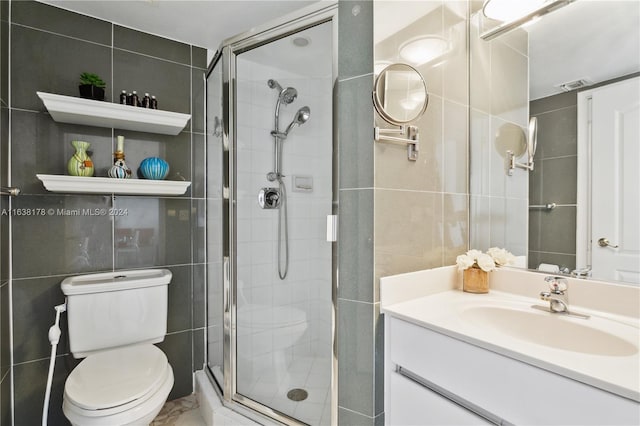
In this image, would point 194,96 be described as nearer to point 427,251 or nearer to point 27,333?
point 27,333

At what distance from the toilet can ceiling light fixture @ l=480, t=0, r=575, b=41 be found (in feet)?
6.60

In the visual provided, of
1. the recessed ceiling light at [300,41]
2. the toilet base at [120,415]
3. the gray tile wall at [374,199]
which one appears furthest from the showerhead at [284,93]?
the toilet base at [120,415]

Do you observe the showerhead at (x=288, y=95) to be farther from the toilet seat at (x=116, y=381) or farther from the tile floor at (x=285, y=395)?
the toilet seat at (x=116, y=381)

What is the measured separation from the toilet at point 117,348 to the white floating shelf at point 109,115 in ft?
2.69

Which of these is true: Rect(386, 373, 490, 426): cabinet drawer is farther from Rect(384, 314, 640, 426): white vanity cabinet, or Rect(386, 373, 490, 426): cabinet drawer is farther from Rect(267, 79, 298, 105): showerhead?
Rect(267, 79, 298, 105): showerhead

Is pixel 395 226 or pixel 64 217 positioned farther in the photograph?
pixel 64 217

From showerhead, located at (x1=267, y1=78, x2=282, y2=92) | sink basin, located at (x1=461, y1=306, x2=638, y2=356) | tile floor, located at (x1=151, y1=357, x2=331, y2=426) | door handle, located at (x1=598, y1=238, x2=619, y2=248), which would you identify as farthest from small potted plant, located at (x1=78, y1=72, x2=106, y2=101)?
door handle, located at (x1=598, y1=238, x2=619, y2=248)

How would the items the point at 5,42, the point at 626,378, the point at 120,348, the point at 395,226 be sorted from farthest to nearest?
1. the point at 120,348
2. the point at 5,42
3. the point at 395,226
4. the point at 626,378

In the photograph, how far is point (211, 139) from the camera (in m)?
1.96

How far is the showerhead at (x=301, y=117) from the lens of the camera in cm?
157

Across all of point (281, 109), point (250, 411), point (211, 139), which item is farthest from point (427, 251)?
point (211, 139)

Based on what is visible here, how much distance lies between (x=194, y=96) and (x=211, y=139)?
343 mm

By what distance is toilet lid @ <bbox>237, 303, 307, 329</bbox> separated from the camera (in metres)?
1.71

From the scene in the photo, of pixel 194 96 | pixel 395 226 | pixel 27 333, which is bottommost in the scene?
pixel 27 333
